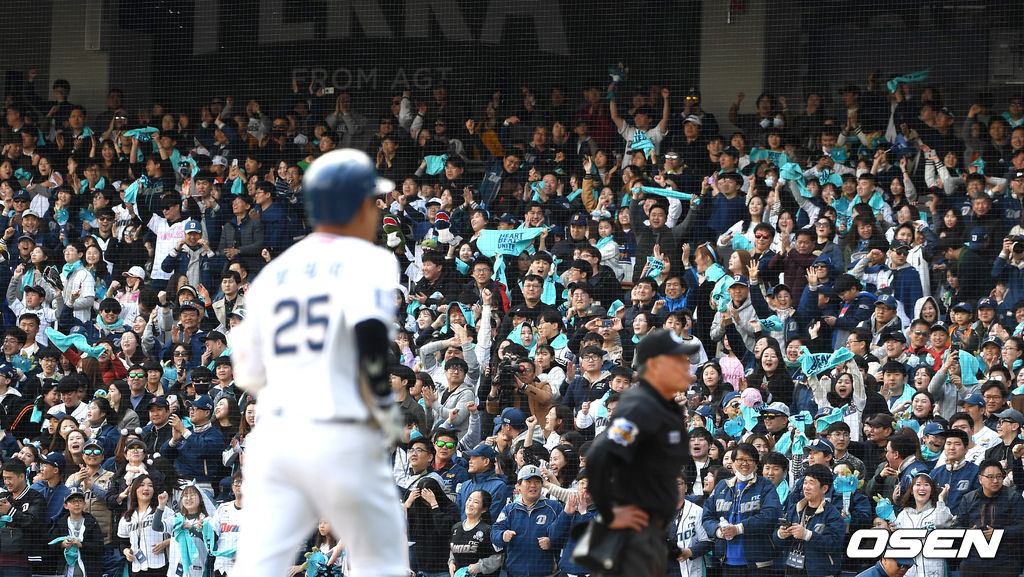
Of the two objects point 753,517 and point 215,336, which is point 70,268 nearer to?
point 215,336

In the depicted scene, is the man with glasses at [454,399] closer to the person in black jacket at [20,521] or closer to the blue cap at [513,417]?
the blue cap at [513,417]

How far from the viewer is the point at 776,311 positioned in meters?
10.1

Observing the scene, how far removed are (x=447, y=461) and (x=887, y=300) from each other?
11.7 feet

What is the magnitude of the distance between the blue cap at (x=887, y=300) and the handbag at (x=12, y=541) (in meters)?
6.65

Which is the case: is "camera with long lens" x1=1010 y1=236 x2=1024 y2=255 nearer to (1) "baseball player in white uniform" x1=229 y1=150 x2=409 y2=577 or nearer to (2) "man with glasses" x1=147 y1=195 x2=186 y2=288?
(2) "man with glasses" x1=147 y1=195 x2=186 y2=288

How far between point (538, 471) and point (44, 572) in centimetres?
388

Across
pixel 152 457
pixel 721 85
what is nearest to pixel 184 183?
pixel 152 457

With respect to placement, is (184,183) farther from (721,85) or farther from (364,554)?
(364,554)

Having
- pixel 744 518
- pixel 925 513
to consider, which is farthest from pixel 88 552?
pixel 925 513

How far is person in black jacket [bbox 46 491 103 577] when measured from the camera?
9.66 m

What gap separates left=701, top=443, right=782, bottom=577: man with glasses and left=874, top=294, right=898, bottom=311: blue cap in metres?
2.01

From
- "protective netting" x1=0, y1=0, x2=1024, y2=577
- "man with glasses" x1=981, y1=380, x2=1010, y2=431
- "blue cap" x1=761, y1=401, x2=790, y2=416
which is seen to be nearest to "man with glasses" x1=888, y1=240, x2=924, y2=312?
"protective netting" x1=0, y1=0, x2=1024, y2=577

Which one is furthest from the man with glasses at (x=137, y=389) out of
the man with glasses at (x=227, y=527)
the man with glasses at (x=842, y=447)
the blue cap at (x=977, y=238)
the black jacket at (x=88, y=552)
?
the blue cap at (x=977, y=238)

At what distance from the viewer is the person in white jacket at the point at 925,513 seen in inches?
325
